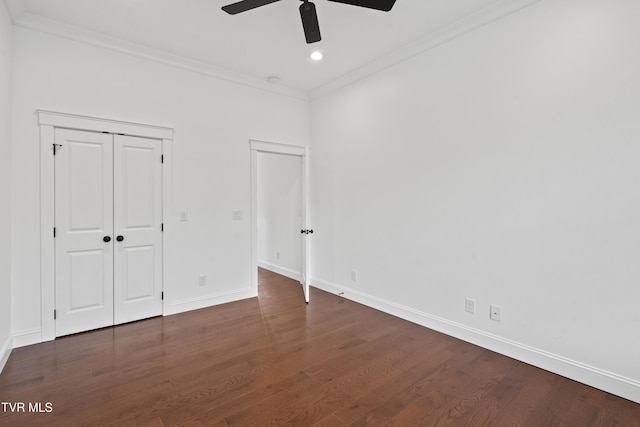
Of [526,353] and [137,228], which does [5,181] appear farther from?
[526,353]

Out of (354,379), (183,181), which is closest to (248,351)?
(354,379)

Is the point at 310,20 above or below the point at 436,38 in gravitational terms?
below

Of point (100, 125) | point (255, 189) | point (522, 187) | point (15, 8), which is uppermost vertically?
point (15, 8)

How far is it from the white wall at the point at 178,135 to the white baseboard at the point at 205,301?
1cm

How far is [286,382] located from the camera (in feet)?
7.45

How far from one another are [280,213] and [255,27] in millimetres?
3256

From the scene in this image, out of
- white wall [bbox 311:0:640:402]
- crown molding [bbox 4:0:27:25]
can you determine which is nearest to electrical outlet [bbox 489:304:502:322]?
white wall [bbox 311:0:640:402]

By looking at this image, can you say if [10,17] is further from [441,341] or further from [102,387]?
[441,341]

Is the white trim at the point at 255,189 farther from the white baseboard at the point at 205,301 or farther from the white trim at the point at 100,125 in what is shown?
the white trim at the point at 100,125

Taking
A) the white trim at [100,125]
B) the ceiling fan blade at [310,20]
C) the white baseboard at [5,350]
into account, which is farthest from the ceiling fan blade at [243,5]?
the white baseboard at [5,350]

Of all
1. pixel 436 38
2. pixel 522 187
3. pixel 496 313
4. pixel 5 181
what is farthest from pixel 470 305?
pixel 5 181

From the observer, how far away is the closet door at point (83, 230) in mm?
3013

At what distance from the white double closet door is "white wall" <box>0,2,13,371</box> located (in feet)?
1.12

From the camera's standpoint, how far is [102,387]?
221 cm
